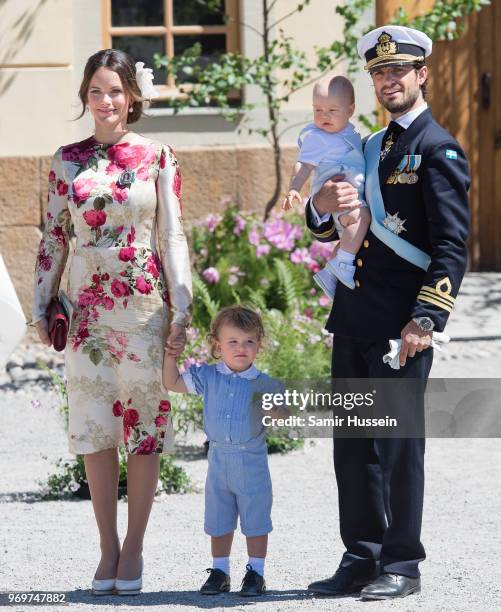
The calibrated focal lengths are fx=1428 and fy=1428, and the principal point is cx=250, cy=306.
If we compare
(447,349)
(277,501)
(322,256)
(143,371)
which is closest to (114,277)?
(143,371)

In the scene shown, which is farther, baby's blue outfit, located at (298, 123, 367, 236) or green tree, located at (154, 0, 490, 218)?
green tree, located at (154, 0, 490, 218)

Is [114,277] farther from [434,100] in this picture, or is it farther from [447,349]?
[434,100]

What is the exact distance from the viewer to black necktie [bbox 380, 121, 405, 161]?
440 cm

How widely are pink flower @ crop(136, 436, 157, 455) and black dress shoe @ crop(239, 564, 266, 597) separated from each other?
19.2 inches

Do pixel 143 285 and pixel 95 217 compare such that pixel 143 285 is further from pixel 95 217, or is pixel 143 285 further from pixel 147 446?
pixel 147 446

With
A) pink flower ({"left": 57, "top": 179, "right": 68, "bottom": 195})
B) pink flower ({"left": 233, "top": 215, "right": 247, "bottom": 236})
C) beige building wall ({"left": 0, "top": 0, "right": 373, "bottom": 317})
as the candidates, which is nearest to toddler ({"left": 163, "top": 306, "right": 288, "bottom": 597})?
pink flower ({"left": 57, "top": 179, "right": 68, "bottom": 195})

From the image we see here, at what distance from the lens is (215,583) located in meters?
4.55

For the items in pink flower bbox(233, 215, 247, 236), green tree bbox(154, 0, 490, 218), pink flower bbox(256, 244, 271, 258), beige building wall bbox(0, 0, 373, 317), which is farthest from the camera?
beige building wall bbox(0, 0, 373, 317)

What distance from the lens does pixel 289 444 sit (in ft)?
22.6

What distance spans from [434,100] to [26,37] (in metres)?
2.94

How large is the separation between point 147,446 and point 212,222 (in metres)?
4.46

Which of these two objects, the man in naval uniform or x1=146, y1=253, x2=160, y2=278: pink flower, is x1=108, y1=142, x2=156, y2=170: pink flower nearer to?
x1=146, y1=253, x2=160, y2=278: pink flower

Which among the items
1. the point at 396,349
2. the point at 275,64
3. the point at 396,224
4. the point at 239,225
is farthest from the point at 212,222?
the point at 396,349

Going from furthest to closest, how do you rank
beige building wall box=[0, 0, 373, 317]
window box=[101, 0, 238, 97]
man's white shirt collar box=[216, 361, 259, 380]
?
1. window box=[101, 0, 238, 97]
2. beige building wall box=[0, 0, 373, 317]
3. man's white shirt collar box=[216, 361, 259, 380]
